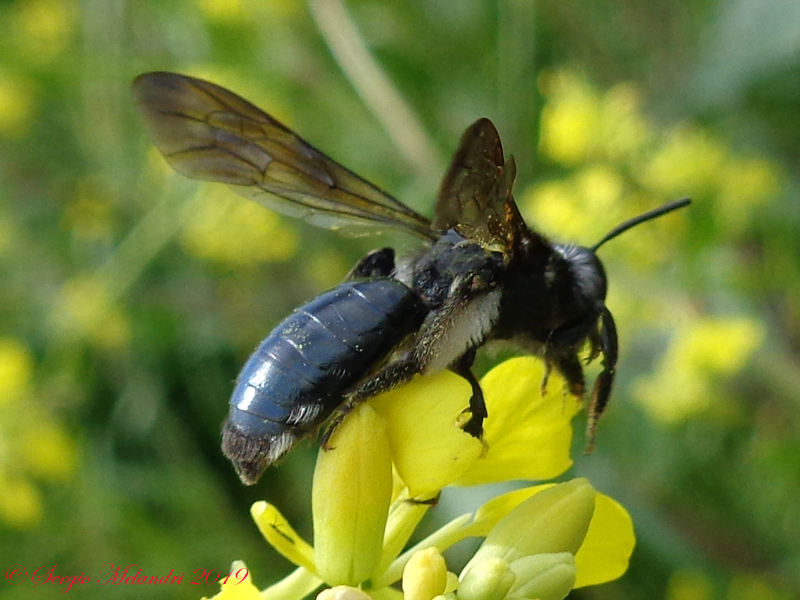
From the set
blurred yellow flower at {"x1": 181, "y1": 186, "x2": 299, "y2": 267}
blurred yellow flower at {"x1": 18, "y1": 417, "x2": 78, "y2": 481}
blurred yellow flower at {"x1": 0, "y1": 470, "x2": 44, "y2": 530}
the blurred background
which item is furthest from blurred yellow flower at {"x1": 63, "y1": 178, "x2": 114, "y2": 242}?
blurred yellow flower at {"x1": 0, "y1": 470, "x2": 44, "y2": 530}

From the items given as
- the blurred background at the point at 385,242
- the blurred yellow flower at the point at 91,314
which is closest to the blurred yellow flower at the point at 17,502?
the blurred background at the point at 385,242

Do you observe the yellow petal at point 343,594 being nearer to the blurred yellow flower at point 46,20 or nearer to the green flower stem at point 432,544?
the green flower stem at point 432,544

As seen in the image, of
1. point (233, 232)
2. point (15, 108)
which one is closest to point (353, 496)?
point (233, 232)

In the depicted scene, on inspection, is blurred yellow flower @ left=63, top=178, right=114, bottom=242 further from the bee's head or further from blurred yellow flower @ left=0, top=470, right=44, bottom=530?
the bee's head

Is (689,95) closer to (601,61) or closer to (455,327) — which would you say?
(601,61)

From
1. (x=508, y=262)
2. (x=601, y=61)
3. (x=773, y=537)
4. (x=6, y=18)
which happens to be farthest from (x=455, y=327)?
(x=6, y=18)

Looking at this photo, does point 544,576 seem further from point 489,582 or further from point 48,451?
point 48,451
